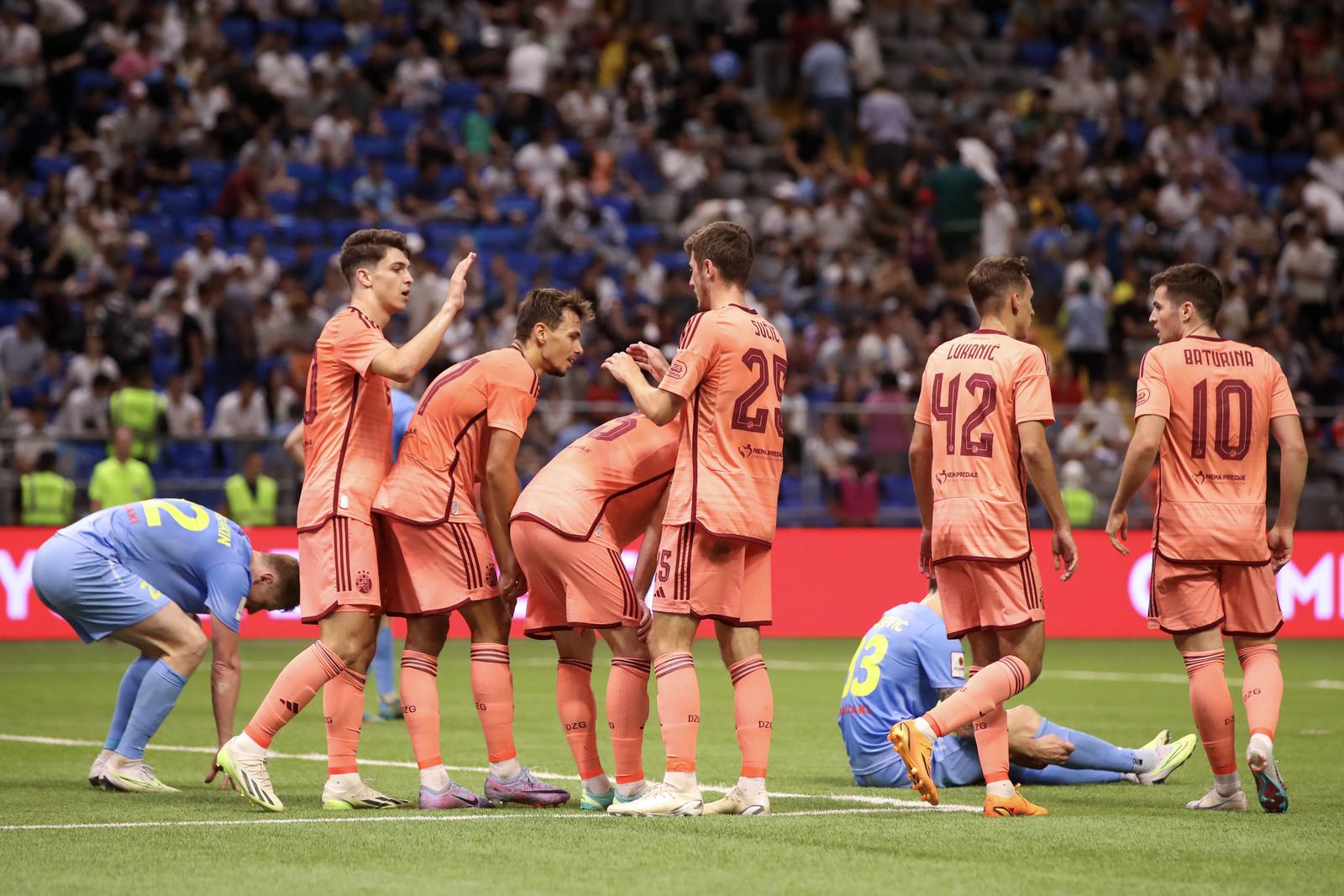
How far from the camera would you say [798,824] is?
24.4 ft

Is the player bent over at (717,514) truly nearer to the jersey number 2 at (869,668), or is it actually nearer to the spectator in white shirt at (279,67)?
the jersey number 2 at (869,668)

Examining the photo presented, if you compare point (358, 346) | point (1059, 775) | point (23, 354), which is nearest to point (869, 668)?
point (1059, 775)

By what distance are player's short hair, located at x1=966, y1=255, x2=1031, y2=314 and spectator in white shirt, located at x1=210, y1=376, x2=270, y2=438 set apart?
12913 mm

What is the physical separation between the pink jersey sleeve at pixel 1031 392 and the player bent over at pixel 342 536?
2380 millimetres

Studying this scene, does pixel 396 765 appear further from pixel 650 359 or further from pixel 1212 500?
pixel 1212 500

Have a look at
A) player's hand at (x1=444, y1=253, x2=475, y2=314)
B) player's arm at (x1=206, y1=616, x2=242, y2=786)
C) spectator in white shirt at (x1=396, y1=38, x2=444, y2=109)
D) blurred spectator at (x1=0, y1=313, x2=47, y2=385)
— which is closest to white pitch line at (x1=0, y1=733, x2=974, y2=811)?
player's arm at (x1=206, y1=616, x2=242, y2=786)

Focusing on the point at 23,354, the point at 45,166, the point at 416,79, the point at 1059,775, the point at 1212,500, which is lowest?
the point at 1059,775

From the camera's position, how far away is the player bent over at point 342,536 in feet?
26.1

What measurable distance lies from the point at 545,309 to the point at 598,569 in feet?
4.03

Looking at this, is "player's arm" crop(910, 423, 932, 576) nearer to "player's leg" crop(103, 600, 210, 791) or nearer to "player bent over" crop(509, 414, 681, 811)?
"player bent over" crop(509, 414, 681, 811)

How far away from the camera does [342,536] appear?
805cm

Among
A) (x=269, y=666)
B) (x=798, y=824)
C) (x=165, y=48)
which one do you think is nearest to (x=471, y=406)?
(x=798, y=824)

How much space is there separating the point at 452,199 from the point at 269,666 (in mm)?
9412

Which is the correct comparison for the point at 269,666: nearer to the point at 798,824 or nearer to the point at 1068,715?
the point at 1068,715
